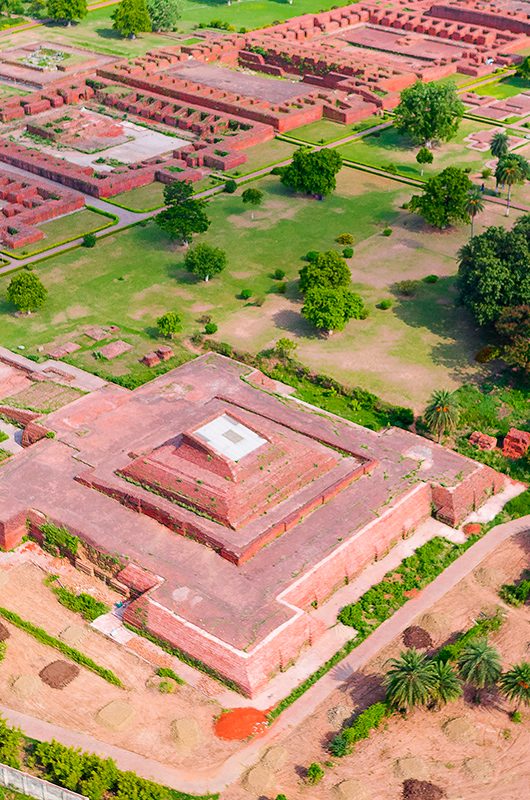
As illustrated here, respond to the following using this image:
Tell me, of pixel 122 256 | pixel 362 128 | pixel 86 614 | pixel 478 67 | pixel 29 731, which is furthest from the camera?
pixel 478 67

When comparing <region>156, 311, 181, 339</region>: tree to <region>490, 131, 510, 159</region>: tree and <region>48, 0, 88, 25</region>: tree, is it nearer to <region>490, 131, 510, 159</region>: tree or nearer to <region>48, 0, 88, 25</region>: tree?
<region>490, 131, 510, 159</region>: tree

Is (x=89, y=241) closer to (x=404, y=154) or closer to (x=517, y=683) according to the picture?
(x=404, y=154)

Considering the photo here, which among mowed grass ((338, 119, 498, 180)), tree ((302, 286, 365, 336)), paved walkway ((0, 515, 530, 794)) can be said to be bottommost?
paved walkway ((0, 515, 530, 794))

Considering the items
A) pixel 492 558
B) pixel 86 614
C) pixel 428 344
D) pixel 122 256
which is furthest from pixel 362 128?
pixel 86 614

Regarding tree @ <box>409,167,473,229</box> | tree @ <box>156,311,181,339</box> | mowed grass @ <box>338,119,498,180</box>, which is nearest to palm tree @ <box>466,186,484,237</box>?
tree @ <box>409,167,473,229</box>

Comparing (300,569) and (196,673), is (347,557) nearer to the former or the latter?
(300,569)
